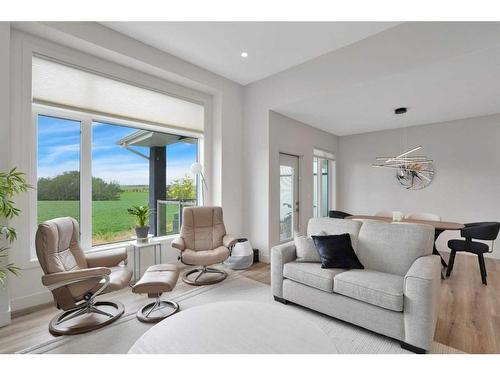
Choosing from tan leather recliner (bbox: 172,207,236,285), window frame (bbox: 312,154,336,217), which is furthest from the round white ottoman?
window frame (bbox: 312,154,336,217)

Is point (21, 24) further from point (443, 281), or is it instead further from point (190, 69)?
point (443, 281)

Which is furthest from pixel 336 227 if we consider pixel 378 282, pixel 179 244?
pixel 179 244

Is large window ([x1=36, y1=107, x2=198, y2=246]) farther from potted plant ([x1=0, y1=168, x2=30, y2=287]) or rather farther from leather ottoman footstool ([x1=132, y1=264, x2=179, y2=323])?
leather ottoman footstool ([x1=132, y1=264, x2=179, y2=323])

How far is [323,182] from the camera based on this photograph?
6.33 metres

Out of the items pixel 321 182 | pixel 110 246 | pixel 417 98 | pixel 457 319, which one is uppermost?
pixel 417 98

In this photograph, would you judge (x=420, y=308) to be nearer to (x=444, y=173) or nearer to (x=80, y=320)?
(x=80, y=320)

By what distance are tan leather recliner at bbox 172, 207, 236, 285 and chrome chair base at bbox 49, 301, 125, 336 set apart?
948 millimetres

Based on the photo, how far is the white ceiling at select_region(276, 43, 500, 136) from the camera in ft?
9.35

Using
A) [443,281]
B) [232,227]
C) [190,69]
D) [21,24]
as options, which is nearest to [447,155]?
[443,281]

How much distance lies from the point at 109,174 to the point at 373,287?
3.43m

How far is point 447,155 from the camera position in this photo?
492 cm

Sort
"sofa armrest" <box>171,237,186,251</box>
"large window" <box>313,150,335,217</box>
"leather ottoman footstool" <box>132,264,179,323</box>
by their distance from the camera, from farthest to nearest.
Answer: "large window" <box>313,150,335,217</box>
"sofa armrest" <box>171,237,186,251</box>
"leather ottoman footstool" <box>132,264,179,323</box>

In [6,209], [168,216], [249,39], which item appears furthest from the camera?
[168,216]

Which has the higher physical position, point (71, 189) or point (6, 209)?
point (71, 189)
